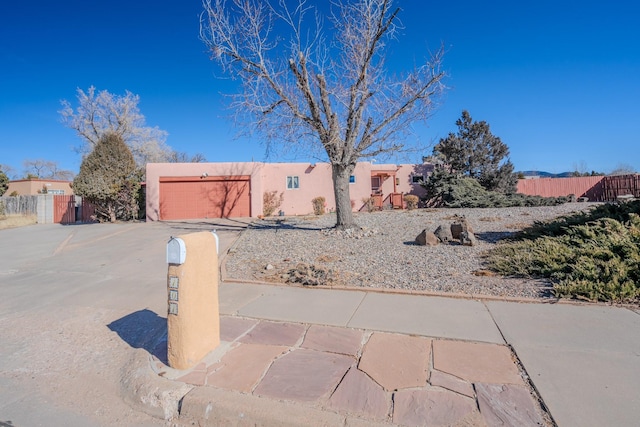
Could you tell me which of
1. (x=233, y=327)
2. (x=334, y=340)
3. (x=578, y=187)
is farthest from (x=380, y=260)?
(x=578, y=187)

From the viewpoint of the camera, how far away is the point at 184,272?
315 centimetres

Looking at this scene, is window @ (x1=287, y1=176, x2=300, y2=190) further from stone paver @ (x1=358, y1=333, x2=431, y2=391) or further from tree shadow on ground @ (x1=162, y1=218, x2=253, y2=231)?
stone paver @ (x1=358, y1=333, x2=431, y2=391)

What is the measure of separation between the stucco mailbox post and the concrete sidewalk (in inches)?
6.0

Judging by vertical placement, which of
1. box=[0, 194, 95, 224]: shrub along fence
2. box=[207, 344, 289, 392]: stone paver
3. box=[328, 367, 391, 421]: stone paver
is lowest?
box=[328, 367, 391, 421]: stone paver

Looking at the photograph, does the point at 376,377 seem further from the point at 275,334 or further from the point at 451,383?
the point at 275,334

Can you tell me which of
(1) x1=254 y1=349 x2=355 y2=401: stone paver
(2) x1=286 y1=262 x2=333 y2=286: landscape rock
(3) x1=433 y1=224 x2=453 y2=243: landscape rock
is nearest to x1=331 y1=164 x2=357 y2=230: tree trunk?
(3) x1=433 y1=224 x2=453 y2=243: landscape rock

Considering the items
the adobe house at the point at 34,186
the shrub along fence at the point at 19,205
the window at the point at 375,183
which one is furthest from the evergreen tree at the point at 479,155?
the adobe house at the point at 34,186

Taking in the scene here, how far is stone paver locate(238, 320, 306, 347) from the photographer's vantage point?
3.81m

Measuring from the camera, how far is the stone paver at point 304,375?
2844 mm

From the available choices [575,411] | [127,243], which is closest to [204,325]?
[575,411]

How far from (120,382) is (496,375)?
342cm

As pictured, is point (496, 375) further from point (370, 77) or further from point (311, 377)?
point (370, 77)

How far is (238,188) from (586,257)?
1838 cm

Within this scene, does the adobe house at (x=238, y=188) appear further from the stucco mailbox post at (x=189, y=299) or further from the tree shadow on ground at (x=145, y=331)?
the stucco mailbox post at (x=189, y=299)
